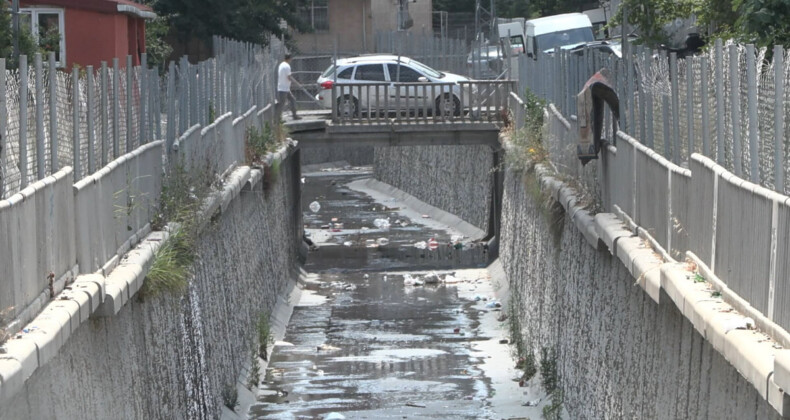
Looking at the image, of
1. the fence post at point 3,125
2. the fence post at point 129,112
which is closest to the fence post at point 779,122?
the fence post at point 3,125

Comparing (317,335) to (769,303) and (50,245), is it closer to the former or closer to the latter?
(50,245)

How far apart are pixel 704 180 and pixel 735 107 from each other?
830mm

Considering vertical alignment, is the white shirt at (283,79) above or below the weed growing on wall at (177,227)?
above

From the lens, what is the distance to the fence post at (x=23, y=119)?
825 centimetres

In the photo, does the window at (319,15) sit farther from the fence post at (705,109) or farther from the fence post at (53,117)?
the fence post at (705,109)

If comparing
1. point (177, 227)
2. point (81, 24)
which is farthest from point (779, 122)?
point (81, 24)

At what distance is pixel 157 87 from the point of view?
14.6 meters

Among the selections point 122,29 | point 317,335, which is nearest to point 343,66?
point 122,29

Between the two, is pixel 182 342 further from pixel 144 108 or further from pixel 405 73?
pixel 405 73

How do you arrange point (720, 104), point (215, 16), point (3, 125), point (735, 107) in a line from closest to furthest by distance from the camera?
point (3, 125) < point (735, 107) < point (720, 104) < point (215, 16)

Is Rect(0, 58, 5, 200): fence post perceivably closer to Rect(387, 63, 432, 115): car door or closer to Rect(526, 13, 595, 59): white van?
Rect(387, 63, 432, 115): car door

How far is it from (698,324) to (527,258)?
14323 millimetres

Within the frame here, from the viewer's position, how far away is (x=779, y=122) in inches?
275

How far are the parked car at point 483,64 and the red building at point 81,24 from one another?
8.52 metres
